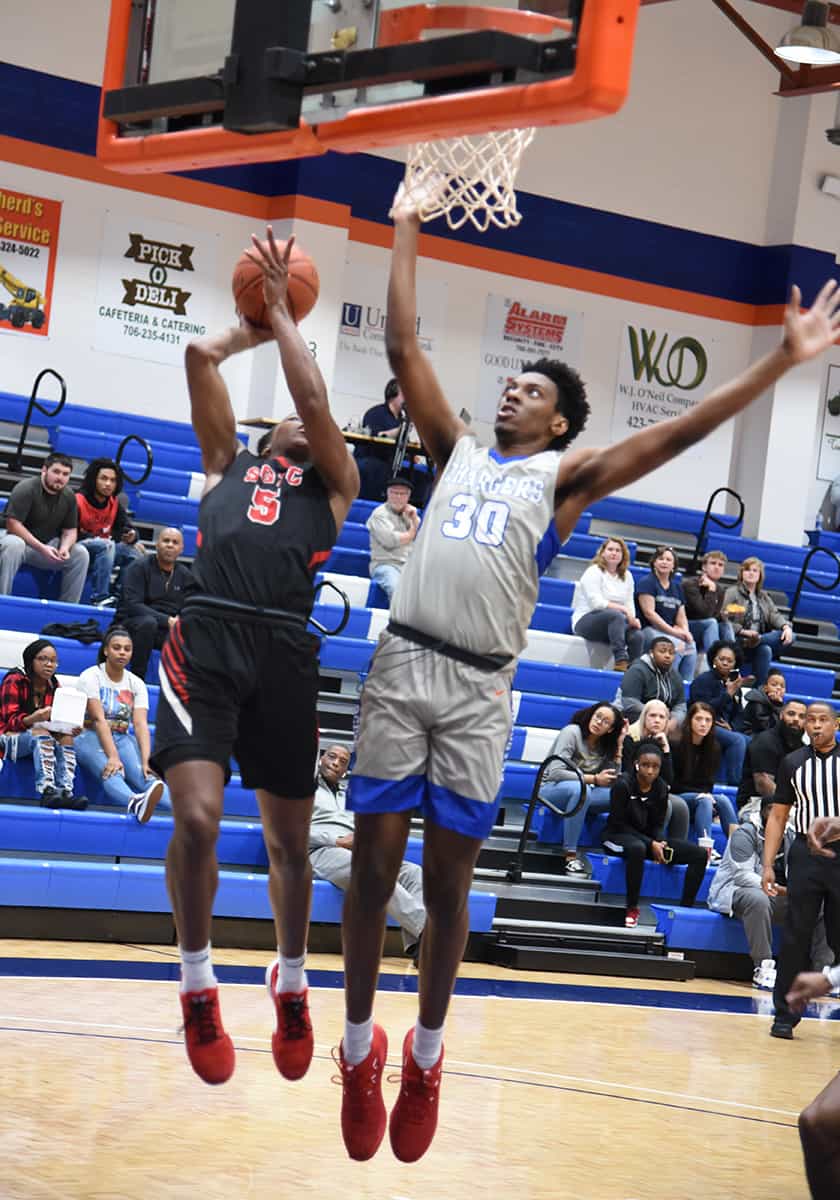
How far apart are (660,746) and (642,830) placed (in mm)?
622

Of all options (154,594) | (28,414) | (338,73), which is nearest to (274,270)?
(338,73)

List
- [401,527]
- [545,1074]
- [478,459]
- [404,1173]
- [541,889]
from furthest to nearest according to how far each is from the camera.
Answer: [401,527]
[541,889]
[545,1074]
[404,1173]
[478,459]

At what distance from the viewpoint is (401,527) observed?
44.3ft

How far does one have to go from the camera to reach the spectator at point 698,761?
12.4 metres

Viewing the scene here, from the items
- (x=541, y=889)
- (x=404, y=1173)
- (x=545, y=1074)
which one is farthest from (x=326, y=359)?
(x=404, y=1173)

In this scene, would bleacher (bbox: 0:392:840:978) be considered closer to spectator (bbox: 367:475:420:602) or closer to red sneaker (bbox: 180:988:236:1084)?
spectator (bbox: 367:475:420:602)

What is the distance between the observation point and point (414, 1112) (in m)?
4.91

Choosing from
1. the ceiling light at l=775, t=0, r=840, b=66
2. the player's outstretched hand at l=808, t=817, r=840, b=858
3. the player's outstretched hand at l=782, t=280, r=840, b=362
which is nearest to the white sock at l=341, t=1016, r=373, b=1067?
the player's outstretched hand at l=808, t=817, r=840, b=858

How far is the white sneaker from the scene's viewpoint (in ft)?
31.7

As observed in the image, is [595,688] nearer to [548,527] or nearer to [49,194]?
[49,194]

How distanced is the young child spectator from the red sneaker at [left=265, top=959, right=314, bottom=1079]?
23.0 feet

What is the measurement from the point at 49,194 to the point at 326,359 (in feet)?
10.3


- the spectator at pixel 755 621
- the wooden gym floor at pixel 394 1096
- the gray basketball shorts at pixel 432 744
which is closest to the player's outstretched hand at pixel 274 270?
the gray basketball shorts at pixel 432 744

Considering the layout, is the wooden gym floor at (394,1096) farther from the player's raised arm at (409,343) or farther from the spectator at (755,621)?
the spectator at (755,621)
